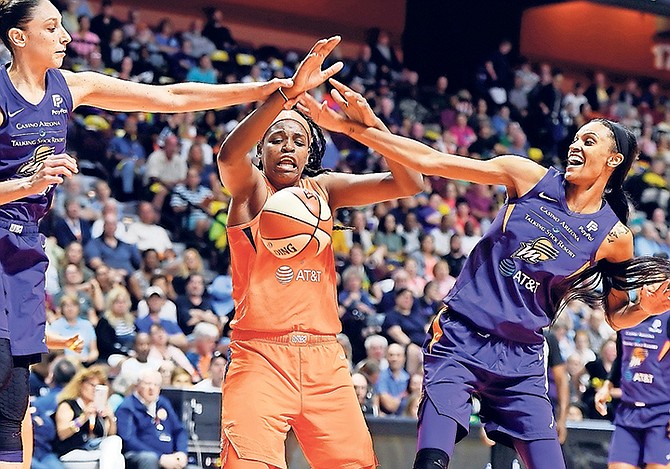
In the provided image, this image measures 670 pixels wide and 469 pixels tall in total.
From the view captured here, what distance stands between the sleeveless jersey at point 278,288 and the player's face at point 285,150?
81 mm

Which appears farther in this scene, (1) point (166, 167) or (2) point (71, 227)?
(1) point (166, 167)

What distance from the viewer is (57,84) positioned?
163 inches

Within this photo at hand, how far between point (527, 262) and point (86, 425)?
3973mm

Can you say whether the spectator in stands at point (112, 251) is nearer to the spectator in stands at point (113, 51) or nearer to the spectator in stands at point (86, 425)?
the spectator in stands at point (86, 425)

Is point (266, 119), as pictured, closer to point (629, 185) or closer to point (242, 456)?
point (242, 456)

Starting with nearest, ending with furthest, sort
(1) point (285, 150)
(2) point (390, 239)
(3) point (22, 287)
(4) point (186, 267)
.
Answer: (3) point (22, 287) < (1) point (285, 150) < (4) point (186, 267) < (2) point (390, 239)

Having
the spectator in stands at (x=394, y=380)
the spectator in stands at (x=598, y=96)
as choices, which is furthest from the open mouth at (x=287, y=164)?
the spectator in stands at (x=598, y=96)

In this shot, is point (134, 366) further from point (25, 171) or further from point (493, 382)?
point (25, 171)

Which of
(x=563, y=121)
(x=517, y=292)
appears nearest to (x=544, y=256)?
(x=517, y=292)

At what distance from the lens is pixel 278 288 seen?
4.57 m

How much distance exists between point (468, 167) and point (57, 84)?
1811 mm

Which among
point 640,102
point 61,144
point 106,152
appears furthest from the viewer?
point 640,102

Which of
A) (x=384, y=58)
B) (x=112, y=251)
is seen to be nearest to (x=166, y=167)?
(x=112, y=251)

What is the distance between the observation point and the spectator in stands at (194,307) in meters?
10.5
